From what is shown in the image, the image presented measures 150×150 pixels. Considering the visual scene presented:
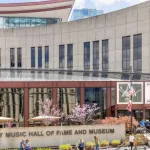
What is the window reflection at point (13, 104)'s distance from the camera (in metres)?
53.1

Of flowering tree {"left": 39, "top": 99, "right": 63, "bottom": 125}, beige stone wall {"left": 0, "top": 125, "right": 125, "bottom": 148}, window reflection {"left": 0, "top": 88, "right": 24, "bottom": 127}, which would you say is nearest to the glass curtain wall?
flowering tree {"left": 39, "top": 99, "right": 63, "bottom": 125}

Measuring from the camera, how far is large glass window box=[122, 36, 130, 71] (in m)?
65.2

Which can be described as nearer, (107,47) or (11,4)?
(107,47)

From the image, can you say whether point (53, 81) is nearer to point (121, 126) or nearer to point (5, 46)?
point (121, 126)

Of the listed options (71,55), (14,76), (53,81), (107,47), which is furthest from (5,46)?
(53,81)

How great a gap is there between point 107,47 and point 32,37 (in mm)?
16613

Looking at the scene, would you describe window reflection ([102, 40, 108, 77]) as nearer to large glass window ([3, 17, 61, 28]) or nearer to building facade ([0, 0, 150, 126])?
building facade ([0, 0, 150, 126])

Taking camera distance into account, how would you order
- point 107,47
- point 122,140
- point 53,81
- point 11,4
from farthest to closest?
point 11,4
point 107,47
point 53,81
point 122,140

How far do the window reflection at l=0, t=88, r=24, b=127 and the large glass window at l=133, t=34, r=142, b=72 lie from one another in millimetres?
17607

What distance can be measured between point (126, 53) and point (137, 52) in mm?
2329

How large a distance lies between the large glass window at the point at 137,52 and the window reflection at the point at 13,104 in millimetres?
17607

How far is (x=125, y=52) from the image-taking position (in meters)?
65.7

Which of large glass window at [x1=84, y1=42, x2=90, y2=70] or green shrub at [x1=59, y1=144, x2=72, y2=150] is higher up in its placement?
large glass window at [x1=84, y1=42, x2=90, y2=70]

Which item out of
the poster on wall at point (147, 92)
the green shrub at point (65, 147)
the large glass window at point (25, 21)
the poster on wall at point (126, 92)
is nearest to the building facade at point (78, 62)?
the poster on wall at point (126, 92)
